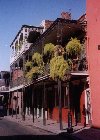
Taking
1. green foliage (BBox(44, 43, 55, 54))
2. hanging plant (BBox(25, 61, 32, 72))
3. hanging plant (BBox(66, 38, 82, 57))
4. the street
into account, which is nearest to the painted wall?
hanging plant (BBox(66, 38, 82, 57))

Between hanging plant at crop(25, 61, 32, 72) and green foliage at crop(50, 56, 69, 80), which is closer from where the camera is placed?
green foliage at crop(50, 56, 69, 80)

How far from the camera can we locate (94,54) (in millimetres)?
17094

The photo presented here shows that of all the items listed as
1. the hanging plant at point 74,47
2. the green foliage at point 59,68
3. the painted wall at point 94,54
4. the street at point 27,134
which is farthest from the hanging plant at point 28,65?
the street at point 27,134

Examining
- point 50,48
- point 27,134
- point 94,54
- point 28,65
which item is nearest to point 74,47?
point 94,54

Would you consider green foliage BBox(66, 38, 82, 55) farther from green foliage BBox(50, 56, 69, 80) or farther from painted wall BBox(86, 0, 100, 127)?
green foliage BBox(50, 56, 69, 80)

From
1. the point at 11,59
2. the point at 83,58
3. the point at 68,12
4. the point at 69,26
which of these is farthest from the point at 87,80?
the point at 11,59

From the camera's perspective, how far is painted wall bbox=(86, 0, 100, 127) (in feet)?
54.4

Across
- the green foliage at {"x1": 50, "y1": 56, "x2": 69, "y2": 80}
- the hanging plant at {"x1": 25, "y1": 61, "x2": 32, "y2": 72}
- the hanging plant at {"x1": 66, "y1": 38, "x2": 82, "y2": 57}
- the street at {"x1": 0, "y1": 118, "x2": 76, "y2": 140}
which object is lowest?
the street at {"x1": 0, "y1": 118, "x2": 76, "y2": 140}

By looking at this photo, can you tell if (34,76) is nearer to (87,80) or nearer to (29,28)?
(87,80)

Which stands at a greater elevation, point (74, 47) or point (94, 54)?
point (74, 47)

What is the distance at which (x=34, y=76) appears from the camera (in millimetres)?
23438

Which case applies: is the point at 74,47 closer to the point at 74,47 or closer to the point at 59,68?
the point at 74,47

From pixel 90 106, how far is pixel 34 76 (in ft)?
23.4

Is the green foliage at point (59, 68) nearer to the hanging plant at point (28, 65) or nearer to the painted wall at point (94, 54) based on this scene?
the painted wall at point (94, 54)
